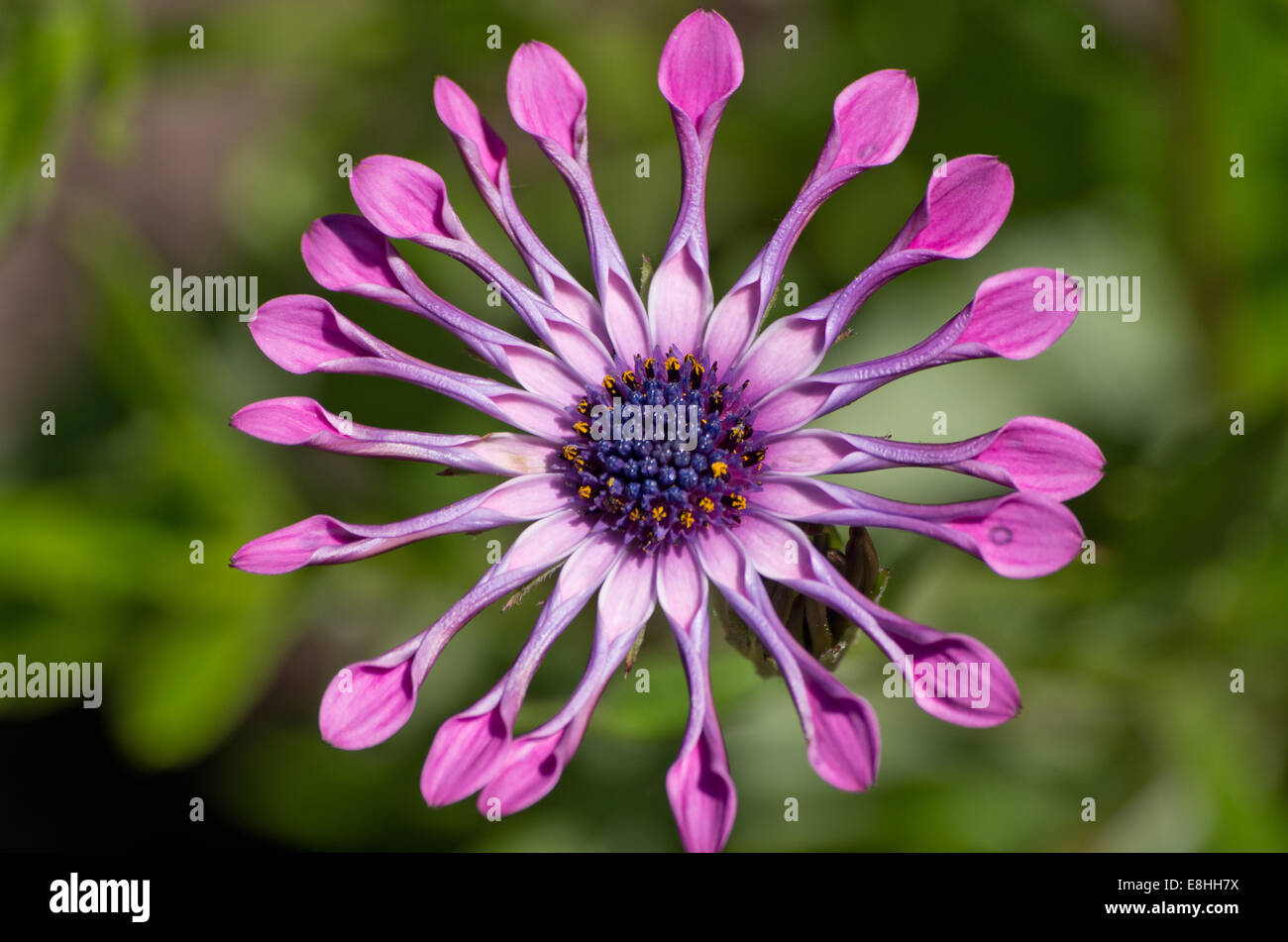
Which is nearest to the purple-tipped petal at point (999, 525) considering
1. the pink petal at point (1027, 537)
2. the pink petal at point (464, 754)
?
the pink petal at point (1027, 537)

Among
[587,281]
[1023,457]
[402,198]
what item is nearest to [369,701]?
[402,198]

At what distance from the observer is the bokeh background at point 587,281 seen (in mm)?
3783

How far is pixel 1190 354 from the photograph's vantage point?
463 centimetres

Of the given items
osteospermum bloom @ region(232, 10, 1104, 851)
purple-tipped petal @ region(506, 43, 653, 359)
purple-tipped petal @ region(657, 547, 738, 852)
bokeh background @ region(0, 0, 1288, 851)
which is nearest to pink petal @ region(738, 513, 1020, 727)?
osteospermum bloom @ region(232, 10, 1104, 851)

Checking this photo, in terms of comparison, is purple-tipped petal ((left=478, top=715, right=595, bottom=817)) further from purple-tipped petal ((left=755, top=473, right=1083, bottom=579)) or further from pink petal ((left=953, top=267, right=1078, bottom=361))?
pink petal ((left=953, top=267, right=1078, bottom=361))

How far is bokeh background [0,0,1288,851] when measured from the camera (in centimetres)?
378

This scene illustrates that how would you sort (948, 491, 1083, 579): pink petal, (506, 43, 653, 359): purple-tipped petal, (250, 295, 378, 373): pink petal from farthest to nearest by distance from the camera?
(506, 43, 653, 359): purple-tipped petal → (250, 295, 378, 373): pink petal → (948, 491, 1083, 579): pink petal

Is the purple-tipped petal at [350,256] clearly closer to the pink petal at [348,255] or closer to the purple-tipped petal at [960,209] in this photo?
the pink petal at [348,255]

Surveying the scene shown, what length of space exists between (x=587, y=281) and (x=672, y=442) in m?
2.28

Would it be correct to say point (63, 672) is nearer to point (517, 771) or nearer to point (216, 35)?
point (216, 35)

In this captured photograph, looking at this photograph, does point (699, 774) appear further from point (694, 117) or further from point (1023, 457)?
point (694, 117)

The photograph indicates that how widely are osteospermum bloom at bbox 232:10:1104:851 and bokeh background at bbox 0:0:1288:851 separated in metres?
1.13

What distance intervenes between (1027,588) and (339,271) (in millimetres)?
2399

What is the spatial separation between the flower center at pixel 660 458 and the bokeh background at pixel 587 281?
112cm
